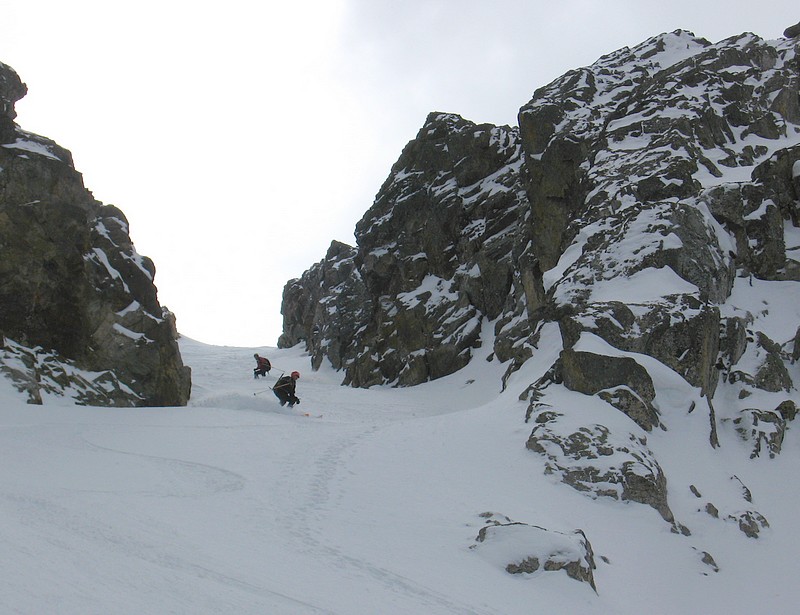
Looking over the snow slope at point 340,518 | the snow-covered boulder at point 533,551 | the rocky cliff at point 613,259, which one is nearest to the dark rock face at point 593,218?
the rocky cliff at point 613,259

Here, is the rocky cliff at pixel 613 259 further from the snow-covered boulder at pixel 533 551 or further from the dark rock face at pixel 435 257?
the snow-covered boulder at pixel 533 551

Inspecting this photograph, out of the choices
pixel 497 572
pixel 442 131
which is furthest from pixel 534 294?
pixel 497 572

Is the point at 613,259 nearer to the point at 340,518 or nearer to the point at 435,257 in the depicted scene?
the point at 340,518

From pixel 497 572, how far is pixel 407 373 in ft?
100.0

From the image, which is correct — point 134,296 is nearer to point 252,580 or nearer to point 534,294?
point 252,580

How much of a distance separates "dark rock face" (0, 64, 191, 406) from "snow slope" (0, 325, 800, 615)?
228 centimetres

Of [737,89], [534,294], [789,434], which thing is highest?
[737,89]

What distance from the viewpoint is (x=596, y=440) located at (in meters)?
11.3

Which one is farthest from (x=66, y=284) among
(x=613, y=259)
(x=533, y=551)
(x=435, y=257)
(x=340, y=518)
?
(x=435, y=257)

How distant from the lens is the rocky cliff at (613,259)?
1347 centimetres

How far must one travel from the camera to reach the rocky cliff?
44.2ft

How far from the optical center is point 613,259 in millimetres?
17688

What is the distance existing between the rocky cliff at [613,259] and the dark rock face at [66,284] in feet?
41.2

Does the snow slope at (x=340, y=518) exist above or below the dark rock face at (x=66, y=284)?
below
